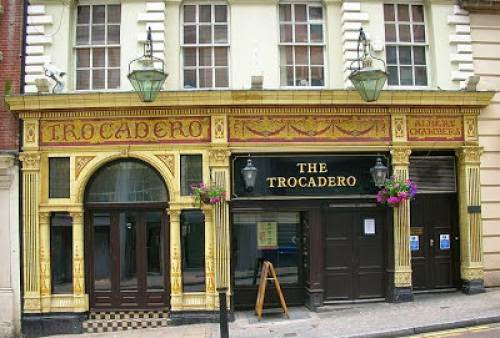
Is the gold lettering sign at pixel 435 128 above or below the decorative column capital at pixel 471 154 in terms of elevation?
above

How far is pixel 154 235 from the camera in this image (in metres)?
11.9

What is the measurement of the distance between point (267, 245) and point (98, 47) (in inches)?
230

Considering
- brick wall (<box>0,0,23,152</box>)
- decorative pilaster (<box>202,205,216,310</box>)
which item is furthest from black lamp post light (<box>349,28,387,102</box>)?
brick wall (<box>0,0,23,152</box>)

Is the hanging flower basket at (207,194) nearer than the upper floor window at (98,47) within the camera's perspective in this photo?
Yes

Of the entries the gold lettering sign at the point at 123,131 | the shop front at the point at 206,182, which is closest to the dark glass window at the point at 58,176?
the shop front at the point at 206,182

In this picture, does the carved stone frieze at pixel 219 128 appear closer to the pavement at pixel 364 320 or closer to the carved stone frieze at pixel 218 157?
the carved stone frieze at pixel 218 157

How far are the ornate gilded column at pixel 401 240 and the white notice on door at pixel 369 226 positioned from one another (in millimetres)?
506

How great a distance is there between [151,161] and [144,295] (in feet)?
9.46

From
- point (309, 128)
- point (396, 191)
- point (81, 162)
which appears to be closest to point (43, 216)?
point (81, 162)

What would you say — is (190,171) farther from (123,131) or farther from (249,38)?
(249,38)

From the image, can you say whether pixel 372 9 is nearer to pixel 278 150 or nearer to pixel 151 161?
pixel 278 150

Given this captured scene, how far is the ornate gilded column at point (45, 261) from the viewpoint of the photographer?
1155 centimetres

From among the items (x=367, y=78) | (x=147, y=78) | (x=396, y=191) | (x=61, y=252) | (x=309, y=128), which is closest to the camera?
(x=147, y=78)

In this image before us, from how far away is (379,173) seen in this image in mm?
11438
